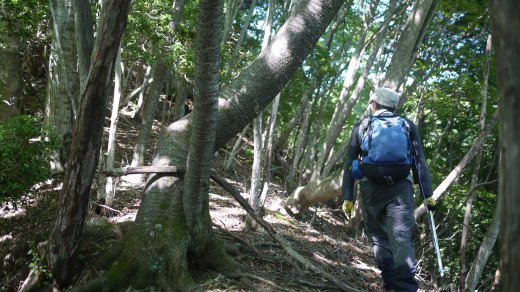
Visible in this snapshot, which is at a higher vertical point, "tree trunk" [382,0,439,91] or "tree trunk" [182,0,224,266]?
"tree trunk" [382,0,439,91]

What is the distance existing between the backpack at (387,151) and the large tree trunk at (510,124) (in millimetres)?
2774

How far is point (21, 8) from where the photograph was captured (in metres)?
7.22

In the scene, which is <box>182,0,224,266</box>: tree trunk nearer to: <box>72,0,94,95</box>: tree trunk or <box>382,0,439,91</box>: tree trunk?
<box>72,0,94,95</box>: tree trunk

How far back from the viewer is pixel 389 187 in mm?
4156

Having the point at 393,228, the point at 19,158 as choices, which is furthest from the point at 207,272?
the point at 19,158

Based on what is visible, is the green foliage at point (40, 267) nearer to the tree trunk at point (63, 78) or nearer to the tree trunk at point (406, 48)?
Result: the tree trunk at point (63, 78)

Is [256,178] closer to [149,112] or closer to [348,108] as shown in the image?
[149,112]

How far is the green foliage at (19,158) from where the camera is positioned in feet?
13.9

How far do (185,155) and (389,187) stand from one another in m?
2.04

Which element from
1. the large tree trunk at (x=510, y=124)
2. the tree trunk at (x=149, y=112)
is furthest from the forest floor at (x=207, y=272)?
the large tree trunk at (x=510, y=124)

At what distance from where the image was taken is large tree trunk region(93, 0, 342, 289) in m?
3.95

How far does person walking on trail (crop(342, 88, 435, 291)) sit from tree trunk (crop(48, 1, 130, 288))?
Result: 8.00 ft

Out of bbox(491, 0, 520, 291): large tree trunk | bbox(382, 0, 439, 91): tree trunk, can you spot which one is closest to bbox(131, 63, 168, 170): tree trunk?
bbox(382, 0, 439, 91): tree trunk

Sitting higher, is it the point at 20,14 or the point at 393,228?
the point at 20,14
